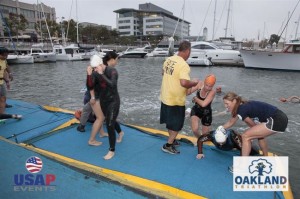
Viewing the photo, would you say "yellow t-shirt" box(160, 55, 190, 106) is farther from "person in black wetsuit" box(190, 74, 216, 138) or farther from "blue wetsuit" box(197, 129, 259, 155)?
"blue wetsuit" box(197, 129, 259, 155)

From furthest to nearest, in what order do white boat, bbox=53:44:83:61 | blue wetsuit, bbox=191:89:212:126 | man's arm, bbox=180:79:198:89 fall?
white boat, bbox=53:44:83:61
blue wetsuit, bbox=191:89:212:126
man's arm, bbox=180:79:198:89

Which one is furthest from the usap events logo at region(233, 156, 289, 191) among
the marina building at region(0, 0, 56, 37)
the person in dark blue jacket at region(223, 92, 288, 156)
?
the marina building at region(0, 0, 56, 37)

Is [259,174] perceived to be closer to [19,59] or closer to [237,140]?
[237,140]

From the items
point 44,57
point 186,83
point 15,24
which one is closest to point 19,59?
point 44,57

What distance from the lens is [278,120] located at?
13.2 feet

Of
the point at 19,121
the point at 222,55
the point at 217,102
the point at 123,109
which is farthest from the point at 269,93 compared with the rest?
the point at 222,55

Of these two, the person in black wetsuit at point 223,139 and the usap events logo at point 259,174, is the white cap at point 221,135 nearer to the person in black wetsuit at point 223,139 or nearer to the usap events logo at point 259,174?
the person in black wetsuit at point 223,139

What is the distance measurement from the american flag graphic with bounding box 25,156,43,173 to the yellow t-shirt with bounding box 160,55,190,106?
2.22m

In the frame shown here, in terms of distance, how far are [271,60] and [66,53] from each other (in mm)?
33110

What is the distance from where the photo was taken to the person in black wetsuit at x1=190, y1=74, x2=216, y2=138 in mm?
4918

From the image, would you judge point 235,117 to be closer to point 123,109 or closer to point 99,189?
point 99,189

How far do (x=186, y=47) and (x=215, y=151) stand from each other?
2.04m

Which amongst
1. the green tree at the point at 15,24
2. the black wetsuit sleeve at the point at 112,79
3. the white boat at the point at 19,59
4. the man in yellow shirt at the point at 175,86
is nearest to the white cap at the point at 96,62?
the black wetsuit sleeve at the point at 112,79

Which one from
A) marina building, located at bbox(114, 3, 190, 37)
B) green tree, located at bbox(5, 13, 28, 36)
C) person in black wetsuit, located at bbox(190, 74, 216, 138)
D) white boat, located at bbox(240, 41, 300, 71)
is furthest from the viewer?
marina building, located at bbox(114, 3, 190, 37)
